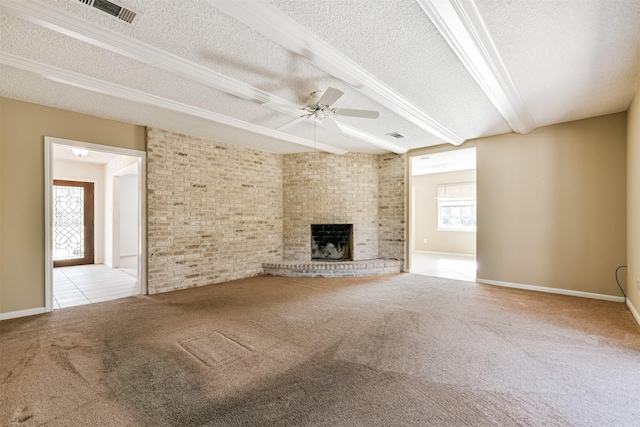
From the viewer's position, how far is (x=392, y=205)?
6.29m

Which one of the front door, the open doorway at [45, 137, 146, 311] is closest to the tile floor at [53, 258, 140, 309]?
the open doorway at [45, 137, 146, 311]

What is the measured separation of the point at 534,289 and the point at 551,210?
50.8 inches

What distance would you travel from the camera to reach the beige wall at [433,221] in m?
8.61

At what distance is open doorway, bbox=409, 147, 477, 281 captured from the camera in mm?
8078

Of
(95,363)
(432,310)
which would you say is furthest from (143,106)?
(432,310)

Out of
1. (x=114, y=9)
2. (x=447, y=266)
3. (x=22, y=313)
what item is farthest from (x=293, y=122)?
(x=447, y=266)

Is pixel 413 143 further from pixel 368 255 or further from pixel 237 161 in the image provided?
pixel 237 161

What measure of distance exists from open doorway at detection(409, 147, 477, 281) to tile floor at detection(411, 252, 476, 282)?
26 mm

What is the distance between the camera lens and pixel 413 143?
18.0 feet

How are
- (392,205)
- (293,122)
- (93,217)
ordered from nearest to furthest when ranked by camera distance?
(293,122) → (392,205) → (93,217)

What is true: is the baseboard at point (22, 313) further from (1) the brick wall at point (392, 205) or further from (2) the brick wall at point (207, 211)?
(1) the brick wall at point (392, 205)

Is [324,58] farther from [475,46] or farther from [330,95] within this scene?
[475,46]

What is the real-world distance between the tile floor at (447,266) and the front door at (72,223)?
8149 mm

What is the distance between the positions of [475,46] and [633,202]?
9.76 ft
